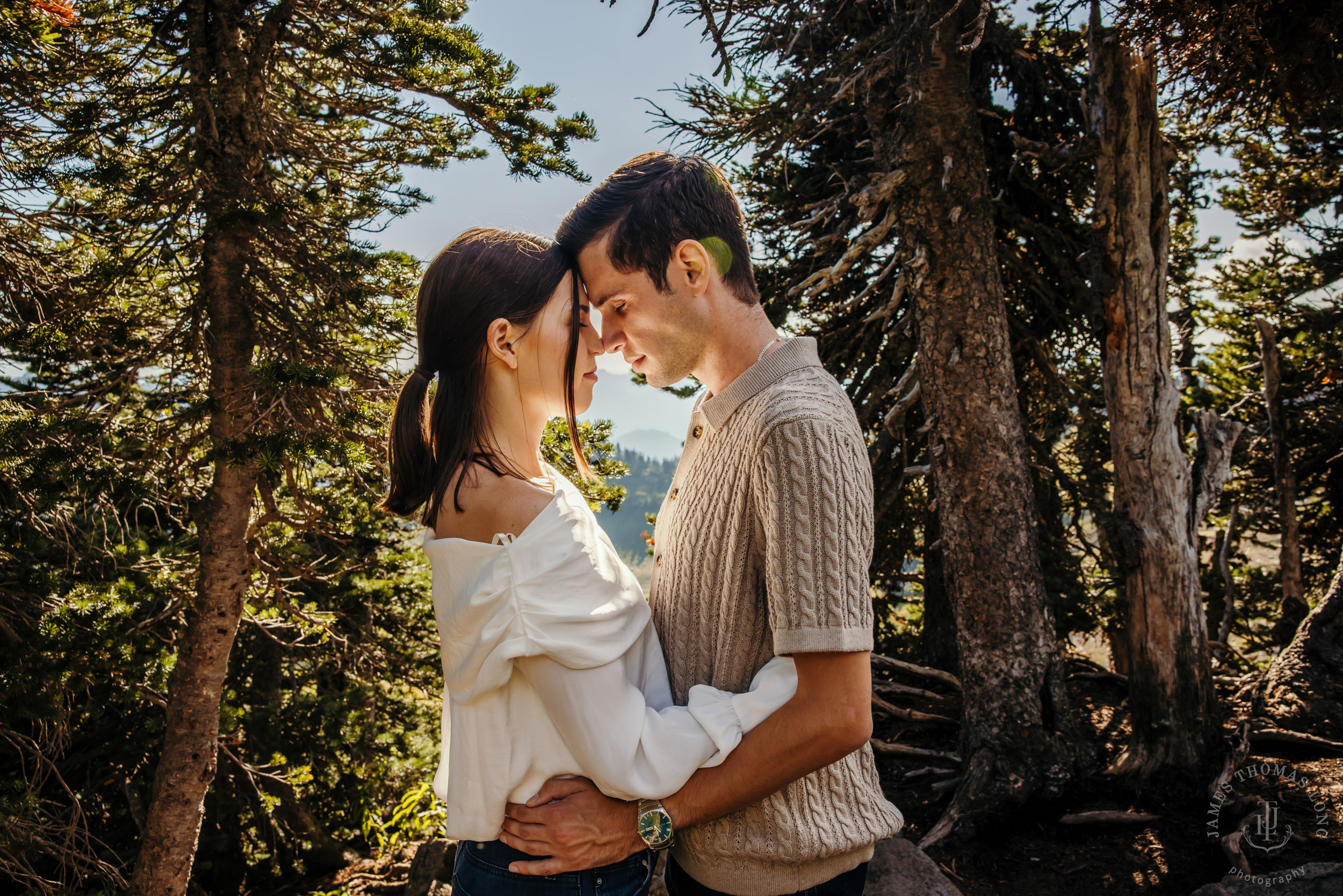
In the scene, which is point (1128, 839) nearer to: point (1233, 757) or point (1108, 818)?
point (1108, 818)

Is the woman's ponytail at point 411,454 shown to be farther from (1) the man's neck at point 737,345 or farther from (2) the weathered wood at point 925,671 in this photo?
(2) the weathered wood at point 925,671

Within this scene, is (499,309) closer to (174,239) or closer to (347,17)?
(174,239)

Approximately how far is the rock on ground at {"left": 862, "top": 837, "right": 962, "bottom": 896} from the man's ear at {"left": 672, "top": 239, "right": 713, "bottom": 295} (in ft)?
9.98

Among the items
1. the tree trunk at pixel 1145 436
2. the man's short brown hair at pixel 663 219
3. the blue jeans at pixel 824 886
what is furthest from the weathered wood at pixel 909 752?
the man's short brown hair at pixel 663 219

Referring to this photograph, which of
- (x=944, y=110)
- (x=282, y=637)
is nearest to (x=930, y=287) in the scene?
(x=944, y=110)

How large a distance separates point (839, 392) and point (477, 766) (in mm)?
1160

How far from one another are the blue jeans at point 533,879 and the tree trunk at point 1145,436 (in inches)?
187

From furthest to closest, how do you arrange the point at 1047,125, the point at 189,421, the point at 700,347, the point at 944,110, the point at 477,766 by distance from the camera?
1. the point at 1047,125
2. the point at 944,110
3. the point at 189,421
4. the point at 700,347
5. the point at 477,766

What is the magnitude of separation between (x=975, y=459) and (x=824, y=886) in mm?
3837

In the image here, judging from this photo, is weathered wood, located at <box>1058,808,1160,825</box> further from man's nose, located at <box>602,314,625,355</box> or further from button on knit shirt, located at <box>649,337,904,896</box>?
man's nose, located at <box>602,314,625,355</box>

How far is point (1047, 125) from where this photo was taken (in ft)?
23.2

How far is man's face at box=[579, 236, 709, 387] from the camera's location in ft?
6.10
